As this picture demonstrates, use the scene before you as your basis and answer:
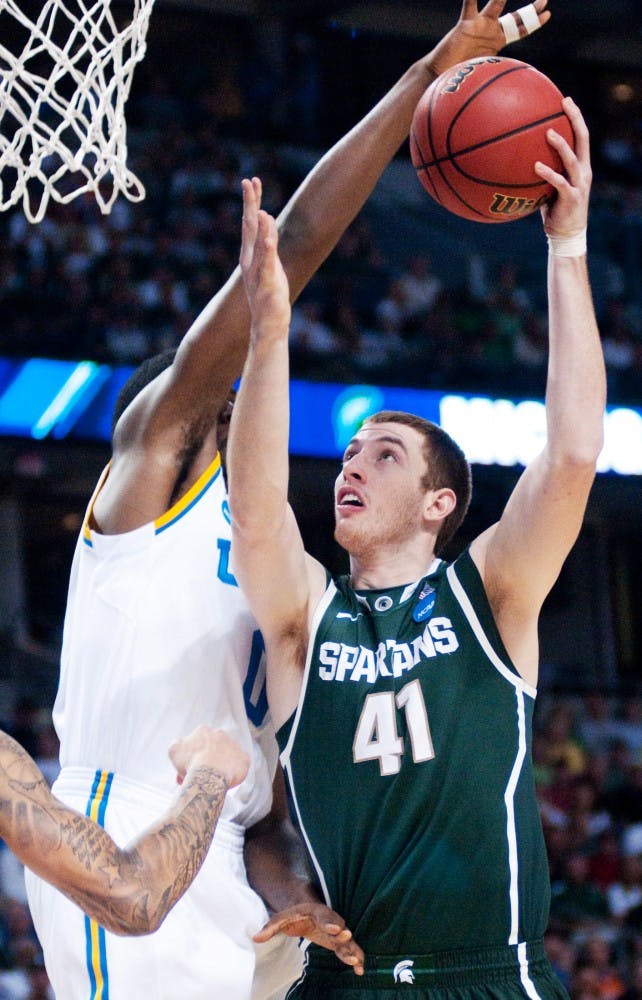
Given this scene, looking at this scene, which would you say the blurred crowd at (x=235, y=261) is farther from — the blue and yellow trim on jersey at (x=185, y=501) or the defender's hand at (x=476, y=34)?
the blue and yellow trim on jersey at (x=185, y=501)

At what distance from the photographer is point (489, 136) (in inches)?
128

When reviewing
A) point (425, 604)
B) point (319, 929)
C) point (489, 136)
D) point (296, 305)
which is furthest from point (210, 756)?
point (296, 305)

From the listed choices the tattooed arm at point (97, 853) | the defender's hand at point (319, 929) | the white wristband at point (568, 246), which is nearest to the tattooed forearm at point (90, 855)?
the tattooed arm at point (97, 853)

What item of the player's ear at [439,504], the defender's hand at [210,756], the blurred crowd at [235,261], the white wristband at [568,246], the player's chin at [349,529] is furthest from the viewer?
the blurred crowd at [235,261]

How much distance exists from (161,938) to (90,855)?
2.45 ft

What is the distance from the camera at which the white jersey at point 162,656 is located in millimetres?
3256

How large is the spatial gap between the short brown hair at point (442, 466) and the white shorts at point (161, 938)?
88 centimetres

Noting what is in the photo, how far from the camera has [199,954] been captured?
3.10 meters

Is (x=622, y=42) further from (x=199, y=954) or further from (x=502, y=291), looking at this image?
(x=199, y=954)

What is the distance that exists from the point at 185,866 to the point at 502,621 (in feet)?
3.24

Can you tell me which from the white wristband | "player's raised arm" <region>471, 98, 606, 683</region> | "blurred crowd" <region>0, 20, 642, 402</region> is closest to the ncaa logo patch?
"player's raised arm" <region>471, 98, 606, 683</region>

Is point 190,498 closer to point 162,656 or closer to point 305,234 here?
point 162,656

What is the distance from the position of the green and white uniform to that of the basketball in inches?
32.0

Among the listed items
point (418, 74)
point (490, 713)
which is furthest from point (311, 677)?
point (418, 74)
